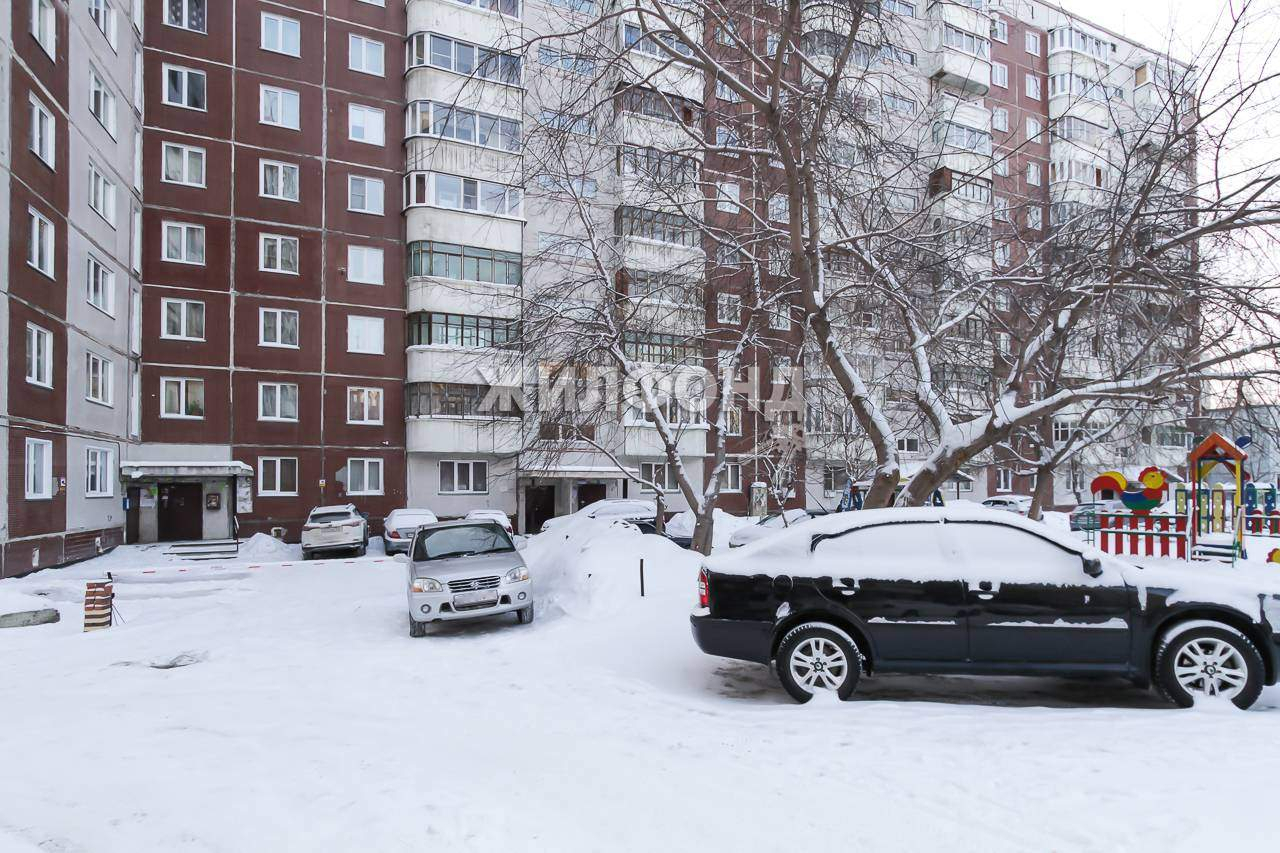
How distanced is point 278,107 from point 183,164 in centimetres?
379

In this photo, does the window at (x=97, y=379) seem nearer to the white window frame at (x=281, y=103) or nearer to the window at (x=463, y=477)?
the white window frame at (x=281, y=103)

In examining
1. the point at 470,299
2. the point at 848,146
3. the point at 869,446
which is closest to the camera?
the point at 848,146

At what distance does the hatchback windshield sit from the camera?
11789mm

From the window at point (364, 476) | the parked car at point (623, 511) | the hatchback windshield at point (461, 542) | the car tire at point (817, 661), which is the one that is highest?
the window at point (364, 476)

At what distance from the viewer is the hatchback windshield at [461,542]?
11789mm

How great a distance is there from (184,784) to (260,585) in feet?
44.0

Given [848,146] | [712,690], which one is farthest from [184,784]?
[848,146]

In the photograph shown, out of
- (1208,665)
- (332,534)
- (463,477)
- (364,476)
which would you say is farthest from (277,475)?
(1208,665)

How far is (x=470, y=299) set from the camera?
93.4 ft

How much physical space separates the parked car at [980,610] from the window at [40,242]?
59.5 ft

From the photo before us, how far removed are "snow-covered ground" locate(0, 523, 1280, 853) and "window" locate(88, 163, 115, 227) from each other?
16.8 meters

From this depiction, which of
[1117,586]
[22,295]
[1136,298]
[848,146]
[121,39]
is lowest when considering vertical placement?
[1117,586]

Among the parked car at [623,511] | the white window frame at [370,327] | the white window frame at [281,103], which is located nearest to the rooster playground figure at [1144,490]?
the parked car at [623,511]

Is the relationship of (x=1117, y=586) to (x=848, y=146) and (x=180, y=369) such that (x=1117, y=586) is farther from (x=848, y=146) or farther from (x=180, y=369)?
(x=180, y=369)
